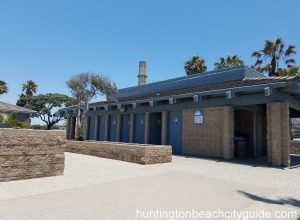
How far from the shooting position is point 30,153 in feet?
25.9

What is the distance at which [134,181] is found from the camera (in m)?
7.78

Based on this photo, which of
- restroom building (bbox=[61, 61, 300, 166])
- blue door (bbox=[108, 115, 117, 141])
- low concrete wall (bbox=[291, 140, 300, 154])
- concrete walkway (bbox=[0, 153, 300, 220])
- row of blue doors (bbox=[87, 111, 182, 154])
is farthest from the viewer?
blue door (bbox=[108, 115, 117, 141])

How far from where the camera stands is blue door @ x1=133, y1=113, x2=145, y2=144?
20375 millimetres

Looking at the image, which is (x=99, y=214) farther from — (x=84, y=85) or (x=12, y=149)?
(x=84, y=85)


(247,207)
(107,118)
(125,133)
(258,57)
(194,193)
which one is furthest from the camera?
(258,57)

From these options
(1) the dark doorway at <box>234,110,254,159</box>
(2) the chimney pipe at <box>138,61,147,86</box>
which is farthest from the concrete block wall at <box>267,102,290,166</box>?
(2) the chimney pipe at <box>138,61,147,86</box>

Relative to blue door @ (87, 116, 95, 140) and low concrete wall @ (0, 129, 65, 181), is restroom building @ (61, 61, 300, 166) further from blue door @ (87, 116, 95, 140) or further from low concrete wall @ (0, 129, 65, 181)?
low concrete wall @ (0, 129, 65, 181)

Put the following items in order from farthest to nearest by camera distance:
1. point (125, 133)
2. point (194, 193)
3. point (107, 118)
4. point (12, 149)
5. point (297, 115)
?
point (107, 118)
point (125, 133)
point (297, 115)
point (12, 149)
point (194, 193)

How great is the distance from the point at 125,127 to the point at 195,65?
16.3 m

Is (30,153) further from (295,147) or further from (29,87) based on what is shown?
(29,87)

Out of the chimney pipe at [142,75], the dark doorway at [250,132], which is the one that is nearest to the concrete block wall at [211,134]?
the dark doorway at [250,132]

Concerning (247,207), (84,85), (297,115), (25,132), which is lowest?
(247,207)

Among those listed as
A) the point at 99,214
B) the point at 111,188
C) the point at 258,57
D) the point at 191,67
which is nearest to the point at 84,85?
the point at 191,67

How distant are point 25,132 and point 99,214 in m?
4.53
